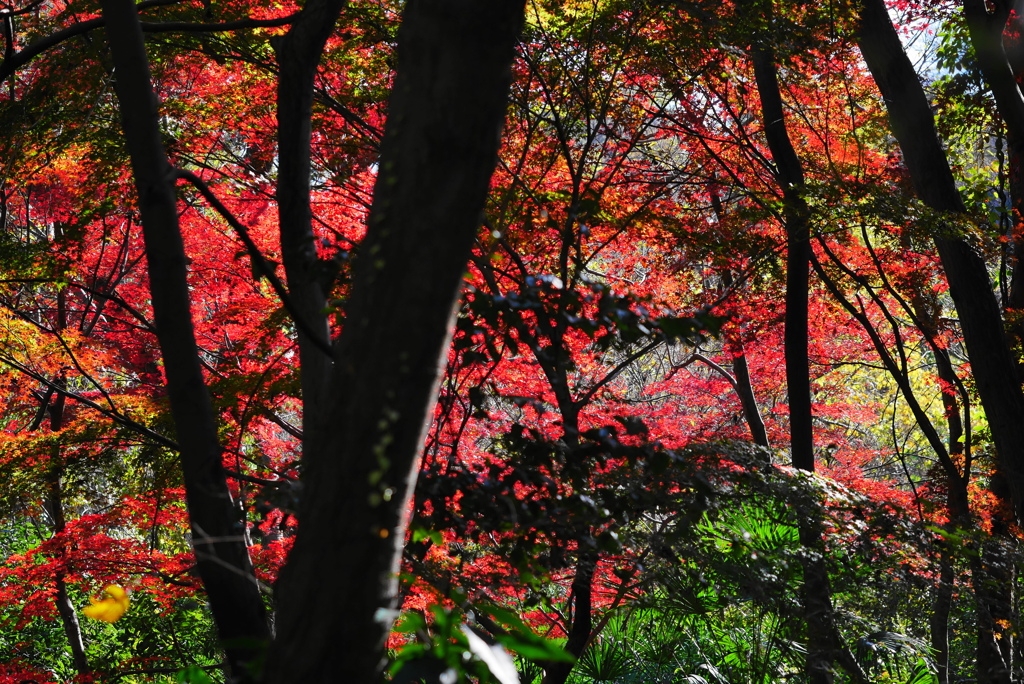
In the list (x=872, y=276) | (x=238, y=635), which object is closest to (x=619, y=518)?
(x=238, y=635)

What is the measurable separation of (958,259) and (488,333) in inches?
174

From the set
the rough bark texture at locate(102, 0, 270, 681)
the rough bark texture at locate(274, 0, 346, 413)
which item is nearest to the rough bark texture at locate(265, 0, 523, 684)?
the rough bark texture at locate(102, 0, 270, 681)

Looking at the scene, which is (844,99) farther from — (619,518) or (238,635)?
(238,635)

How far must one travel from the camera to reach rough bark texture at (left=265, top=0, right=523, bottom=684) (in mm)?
1319

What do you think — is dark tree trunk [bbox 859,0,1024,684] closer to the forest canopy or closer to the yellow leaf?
the forest canopy

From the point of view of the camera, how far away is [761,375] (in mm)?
10422

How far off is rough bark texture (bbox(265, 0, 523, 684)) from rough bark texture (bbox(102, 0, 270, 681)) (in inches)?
17.5

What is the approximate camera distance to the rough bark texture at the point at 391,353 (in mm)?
1319

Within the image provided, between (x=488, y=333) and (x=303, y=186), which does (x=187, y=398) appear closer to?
(x=303, y=186)

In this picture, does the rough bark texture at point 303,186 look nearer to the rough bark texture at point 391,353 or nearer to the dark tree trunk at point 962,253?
the rough bark texture at point 391,353

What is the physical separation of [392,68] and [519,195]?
1350 mm

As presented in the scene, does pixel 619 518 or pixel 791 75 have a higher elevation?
pixel 791 75

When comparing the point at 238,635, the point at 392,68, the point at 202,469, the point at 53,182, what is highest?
the point at 53,182

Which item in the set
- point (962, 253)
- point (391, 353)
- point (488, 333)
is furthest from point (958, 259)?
point (391, 353)
